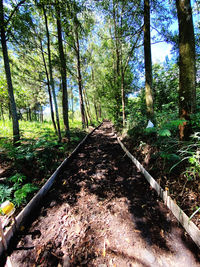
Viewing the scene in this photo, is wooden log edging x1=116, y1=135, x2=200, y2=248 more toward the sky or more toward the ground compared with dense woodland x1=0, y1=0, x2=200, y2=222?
more toward the ground

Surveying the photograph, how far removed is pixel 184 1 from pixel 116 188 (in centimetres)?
445

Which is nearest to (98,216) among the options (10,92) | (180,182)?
(180,182)

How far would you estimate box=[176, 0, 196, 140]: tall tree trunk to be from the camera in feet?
7.11

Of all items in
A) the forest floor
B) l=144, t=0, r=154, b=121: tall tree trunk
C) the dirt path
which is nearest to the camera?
the dirt path

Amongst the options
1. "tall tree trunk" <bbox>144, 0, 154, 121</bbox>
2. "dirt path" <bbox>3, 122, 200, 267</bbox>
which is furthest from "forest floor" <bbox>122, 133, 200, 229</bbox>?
"tall tree trunk" <bbox>144, 0, 154, 121</bbox>

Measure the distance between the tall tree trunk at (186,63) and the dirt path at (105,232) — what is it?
180cm

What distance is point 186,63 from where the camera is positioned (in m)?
2.23

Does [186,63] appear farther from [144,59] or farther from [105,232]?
[105,232]

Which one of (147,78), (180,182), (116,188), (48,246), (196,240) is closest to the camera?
(196,240)

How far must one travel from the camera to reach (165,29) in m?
4.30

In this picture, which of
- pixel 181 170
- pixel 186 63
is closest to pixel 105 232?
pixel 181 170

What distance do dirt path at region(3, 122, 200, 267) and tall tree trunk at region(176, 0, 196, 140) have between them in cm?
180

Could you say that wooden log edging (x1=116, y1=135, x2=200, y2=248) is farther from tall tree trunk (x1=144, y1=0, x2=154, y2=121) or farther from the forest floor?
tall tree trunk (x1=144, y1=0, x2=154, y2=121)

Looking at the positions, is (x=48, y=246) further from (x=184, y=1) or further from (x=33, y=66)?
(x=33, y=66)
